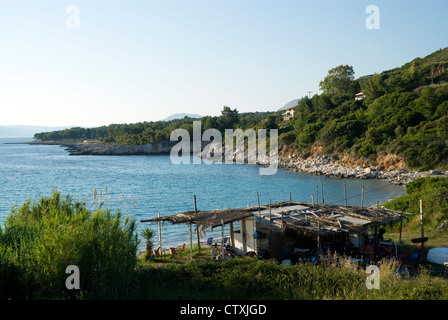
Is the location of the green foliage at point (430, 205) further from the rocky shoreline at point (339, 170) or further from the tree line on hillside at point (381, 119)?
the tree line on hillside at point (381, 119)

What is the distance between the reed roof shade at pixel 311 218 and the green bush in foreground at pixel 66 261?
4.73 m

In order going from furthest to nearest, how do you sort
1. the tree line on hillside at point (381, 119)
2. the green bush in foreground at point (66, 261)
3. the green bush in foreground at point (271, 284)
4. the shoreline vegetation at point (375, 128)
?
the tree line on hillside at point (381, 119) → the shoreline vegetation at point (375, 128) → the green bush in foreground at point (271, 284) → the green bush in foreground at point (66, 261)

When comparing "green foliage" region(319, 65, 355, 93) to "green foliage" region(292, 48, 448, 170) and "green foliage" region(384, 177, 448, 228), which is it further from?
"green foliage" region(384, 177, 448, 228)

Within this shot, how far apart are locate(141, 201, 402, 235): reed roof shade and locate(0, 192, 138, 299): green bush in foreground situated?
4.73 metres

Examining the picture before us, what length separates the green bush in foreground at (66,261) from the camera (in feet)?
26.4

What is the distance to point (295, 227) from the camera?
42.9 ft

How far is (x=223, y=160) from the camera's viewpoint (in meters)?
79.9

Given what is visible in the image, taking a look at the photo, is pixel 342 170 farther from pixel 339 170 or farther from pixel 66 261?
pixel 66 261

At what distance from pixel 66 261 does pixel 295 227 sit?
774 centimetres

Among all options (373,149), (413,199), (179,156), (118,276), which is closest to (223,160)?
(179,156)

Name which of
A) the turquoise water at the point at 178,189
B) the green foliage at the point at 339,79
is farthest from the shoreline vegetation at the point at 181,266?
the green foliage at the point at 339,79

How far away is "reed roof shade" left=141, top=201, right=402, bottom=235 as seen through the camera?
13132mm

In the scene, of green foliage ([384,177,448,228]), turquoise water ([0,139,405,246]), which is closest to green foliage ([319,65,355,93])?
turquoise water ([0,139,405,246])

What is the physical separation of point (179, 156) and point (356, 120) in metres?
51.7
